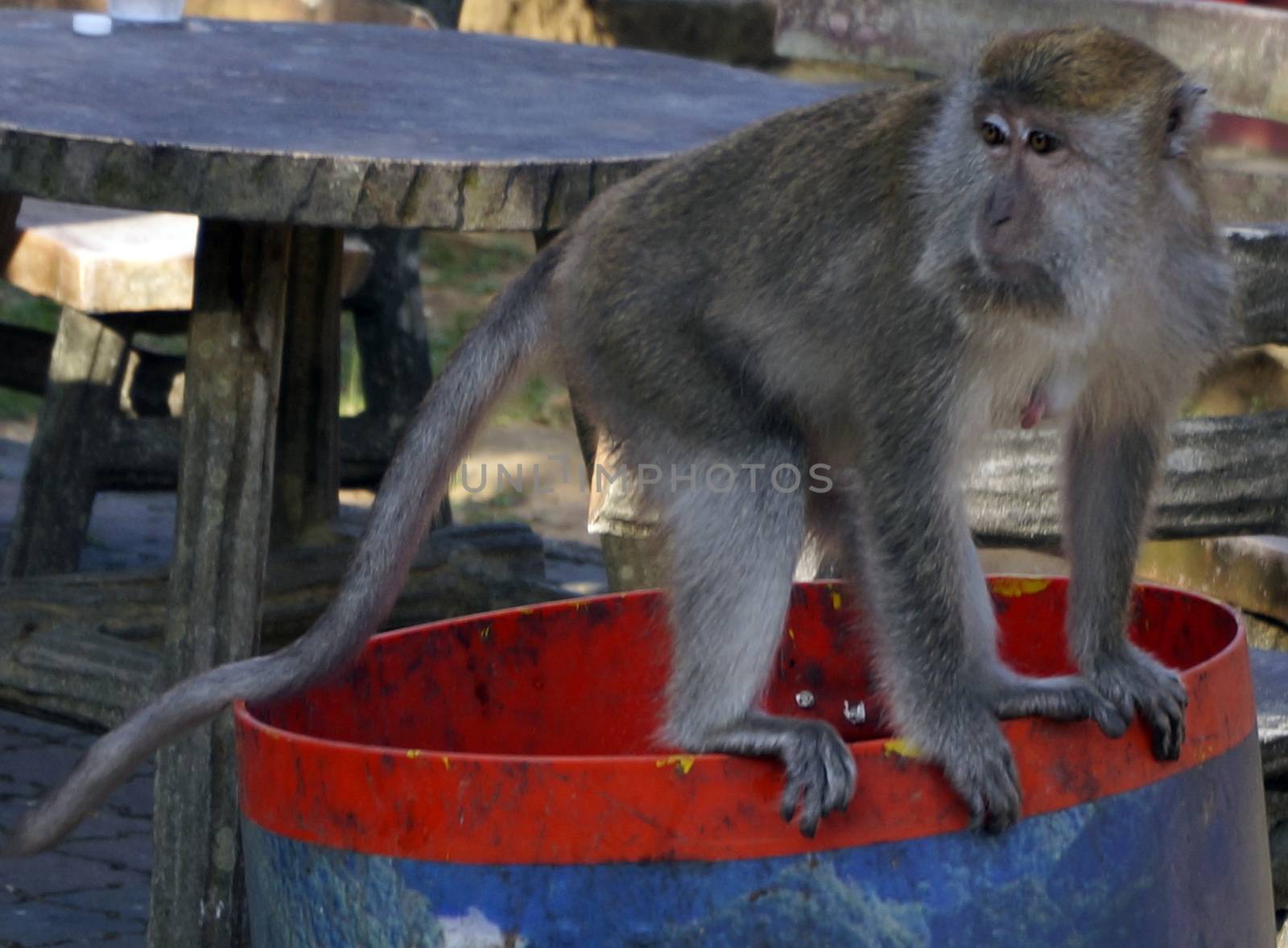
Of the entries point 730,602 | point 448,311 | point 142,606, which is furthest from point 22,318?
point 730,602

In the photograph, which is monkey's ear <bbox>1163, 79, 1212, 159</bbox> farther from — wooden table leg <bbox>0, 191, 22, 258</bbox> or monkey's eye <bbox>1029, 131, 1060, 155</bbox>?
wooden table leg <bbox>0, 191, 22, 258</bbox>

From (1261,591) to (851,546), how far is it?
3.51 ft

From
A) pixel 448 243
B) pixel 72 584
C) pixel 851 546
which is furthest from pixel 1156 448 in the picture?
pixel 448 243

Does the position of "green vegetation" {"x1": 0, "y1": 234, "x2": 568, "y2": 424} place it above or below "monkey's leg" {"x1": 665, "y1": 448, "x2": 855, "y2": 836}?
below

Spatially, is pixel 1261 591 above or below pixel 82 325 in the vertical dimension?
above

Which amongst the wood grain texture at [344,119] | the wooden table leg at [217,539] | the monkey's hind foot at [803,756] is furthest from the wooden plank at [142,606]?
the monkey's hind foot at [803,756]

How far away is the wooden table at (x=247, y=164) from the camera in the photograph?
2.41m

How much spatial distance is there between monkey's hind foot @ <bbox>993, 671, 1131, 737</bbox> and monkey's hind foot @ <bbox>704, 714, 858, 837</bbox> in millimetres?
195

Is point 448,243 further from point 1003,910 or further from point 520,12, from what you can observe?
point 1003,910

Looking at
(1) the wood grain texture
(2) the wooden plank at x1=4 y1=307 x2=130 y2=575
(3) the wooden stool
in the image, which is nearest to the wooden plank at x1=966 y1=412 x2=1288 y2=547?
(1) the wood grain texture

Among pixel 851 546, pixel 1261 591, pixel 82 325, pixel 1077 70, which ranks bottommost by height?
pixel 82 325

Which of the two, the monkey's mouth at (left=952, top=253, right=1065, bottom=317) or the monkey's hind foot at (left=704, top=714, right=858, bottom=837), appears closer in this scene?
the monkey's hind foot at (left=704, top=714, right=858, bottom=837)

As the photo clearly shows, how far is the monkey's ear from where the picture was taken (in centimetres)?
204

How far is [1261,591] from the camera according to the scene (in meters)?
3.18
